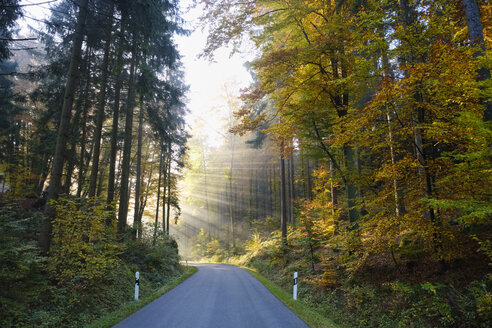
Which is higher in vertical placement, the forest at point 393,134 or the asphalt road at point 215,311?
the forest at point 393,134

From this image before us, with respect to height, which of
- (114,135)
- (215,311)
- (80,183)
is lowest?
(215,311)

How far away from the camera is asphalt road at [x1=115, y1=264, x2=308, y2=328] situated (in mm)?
5594

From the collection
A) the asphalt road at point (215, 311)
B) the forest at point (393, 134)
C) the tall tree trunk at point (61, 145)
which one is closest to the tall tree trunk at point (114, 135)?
the tall tree trunk at point (61, 145)

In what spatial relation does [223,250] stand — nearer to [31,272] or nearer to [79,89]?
[79,89]

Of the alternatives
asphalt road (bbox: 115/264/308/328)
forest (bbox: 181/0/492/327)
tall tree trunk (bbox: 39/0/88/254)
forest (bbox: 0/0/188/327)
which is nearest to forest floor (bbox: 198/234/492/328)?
forest (bbox: 181/0/492/327)

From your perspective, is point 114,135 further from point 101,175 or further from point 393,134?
point 393,134

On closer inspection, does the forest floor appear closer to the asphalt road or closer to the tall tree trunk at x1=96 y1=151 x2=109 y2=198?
the asphalt road

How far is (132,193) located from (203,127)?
1075 centimetres

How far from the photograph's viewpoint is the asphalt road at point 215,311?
18.4ft

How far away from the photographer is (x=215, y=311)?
6.59 metres

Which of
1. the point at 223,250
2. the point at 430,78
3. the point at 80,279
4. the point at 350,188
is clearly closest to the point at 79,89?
the point at 80,279

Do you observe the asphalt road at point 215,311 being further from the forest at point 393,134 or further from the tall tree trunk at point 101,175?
the tall tree trunk at point 101,175

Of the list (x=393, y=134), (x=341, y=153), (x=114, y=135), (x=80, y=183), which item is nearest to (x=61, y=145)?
(x=114, y=135)

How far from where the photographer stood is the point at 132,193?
23500 millimetres
